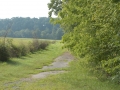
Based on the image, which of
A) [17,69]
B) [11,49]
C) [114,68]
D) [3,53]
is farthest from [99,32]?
[11,49]

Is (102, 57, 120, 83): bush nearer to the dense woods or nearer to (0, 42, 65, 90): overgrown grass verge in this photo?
the dense woods

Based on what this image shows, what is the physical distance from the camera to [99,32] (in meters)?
7.61

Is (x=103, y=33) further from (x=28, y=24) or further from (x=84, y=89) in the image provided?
(x=28, y=24)

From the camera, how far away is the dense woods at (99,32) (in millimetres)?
6343

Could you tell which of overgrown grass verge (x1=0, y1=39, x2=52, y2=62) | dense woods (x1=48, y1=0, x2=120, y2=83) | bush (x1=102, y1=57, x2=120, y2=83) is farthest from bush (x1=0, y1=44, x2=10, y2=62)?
bush (x1=102, y1=57, x2=120, y2=83)

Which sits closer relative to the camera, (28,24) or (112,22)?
(112,22)

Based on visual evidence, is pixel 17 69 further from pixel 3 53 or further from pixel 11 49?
pixel 11 49

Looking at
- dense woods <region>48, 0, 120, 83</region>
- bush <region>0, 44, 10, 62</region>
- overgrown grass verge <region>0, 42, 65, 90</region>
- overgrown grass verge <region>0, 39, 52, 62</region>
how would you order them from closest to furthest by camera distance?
dense woods <region>48, 0, 120, 83</region> < overgrown grass verge <region>0, 42, 65, 90</region> < bush <region>0, 44, 10, 62</region> < overgrown grass verge <region>0, 39, 52, 62</region>

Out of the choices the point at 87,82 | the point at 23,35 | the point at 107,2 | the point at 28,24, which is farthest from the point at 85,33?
the point at 28,24

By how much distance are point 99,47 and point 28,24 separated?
10378 cm

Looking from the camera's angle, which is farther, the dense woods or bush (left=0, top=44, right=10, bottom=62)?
bush (left=0, top=44, right=10, bottom=62)

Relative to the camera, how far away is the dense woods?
6343 millimetres

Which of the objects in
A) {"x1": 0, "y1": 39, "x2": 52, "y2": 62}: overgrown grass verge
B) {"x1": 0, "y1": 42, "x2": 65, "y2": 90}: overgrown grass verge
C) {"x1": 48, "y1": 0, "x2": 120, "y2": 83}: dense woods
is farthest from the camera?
{"x1": 0, "y1": 39, "x2": 52, "y2": 62}: overgrown grass verge

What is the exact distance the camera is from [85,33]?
28.1 ft
